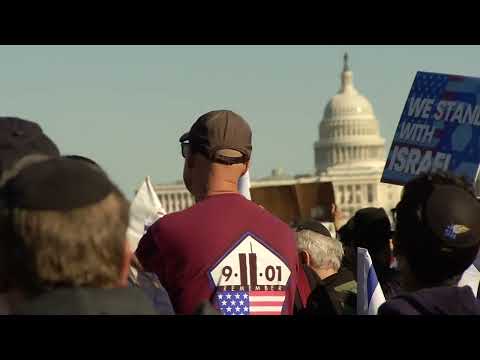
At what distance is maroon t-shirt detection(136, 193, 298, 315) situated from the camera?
3.81 meters

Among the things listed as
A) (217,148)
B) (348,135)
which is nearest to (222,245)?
(217,148)

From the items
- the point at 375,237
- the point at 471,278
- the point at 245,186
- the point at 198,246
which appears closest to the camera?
the point at 198,246

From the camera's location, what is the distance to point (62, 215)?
2346 millimetres

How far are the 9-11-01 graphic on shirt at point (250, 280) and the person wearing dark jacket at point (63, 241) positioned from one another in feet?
4.64

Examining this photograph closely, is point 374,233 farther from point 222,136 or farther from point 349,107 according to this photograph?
point 349,107

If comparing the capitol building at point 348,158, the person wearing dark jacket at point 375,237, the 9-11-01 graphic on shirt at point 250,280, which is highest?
the 9-11-01 graphic on shirt at point 250,280

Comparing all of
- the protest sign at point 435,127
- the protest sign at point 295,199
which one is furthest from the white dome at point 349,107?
the protest sign at point 435,127

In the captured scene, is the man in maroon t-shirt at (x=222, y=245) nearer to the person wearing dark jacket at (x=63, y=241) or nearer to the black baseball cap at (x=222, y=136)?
the black baseball cap at (x=222, y=136)

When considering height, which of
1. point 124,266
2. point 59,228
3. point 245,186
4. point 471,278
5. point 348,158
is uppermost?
point 59,228

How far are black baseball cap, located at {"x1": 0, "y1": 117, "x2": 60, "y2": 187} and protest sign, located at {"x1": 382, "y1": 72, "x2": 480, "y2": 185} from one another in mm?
4141

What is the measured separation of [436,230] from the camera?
3.17m

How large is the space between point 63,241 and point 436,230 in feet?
3.84

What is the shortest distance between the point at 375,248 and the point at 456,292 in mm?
3066

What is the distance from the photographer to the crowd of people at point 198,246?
235 cm
